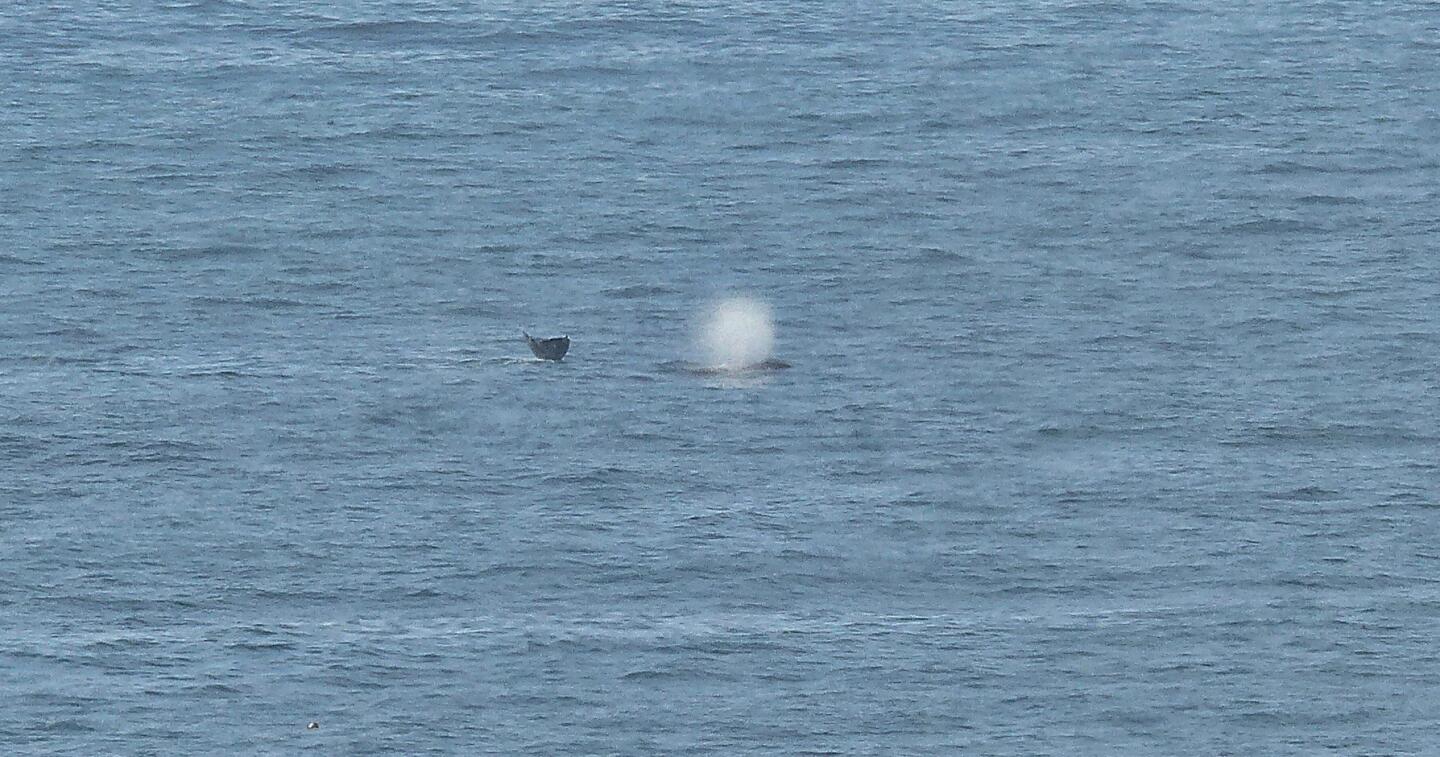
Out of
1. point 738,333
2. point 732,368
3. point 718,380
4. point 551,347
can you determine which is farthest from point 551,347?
point 738,333

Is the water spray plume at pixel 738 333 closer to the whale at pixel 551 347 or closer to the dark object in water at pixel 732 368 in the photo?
the dark object in water at pixel 732 368

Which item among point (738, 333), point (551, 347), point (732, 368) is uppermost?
point (551, 347)

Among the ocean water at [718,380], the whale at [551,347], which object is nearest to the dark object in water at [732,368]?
→ the ocean water at [718,380]

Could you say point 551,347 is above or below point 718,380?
above

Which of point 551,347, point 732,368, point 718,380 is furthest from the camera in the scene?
point 732,368

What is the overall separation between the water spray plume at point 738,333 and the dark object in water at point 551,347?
6.32 meters

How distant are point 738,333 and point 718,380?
6.27 meters

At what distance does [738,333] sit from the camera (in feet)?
456

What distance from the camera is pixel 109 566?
368 ft

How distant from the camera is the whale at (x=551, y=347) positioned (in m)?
133

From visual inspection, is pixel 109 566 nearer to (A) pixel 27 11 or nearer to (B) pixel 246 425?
(B) pixel 246 425

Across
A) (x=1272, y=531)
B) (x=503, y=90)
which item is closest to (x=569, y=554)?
(x=1272, y=531)

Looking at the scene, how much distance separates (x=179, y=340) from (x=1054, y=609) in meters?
45.6

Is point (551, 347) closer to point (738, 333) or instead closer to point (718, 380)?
point (718, 380)
